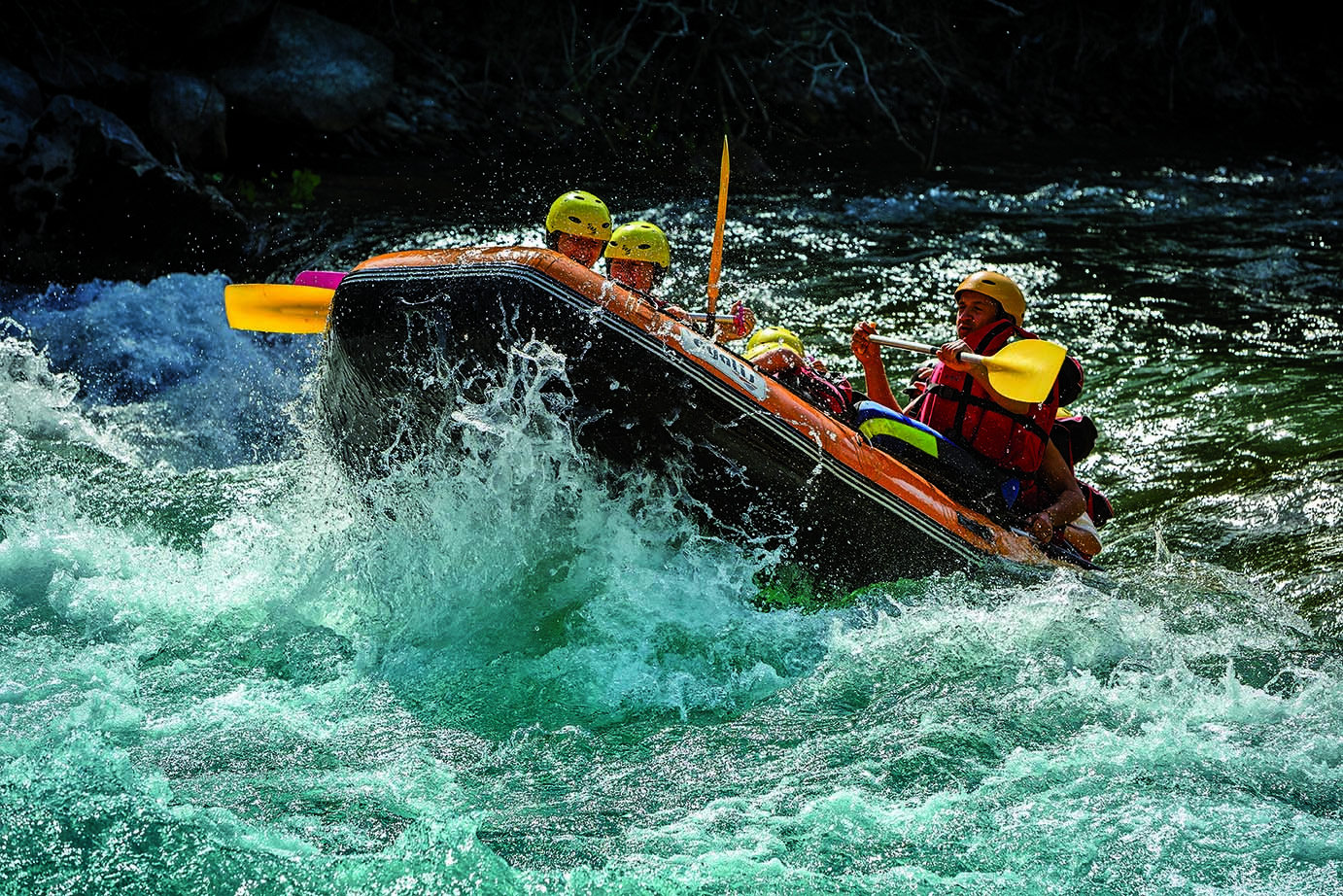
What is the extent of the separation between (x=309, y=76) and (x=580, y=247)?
6143 mm

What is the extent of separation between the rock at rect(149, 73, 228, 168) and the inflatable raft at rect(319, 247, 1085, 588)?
6236mm

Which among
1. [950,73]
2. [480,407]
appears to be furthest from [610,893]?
[950,73]

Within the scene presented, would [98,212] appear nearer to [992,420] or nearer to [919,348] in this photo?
[919,348]

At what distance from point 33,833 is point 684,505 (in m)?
2.11

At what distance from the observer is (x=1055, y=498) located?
5121 millimetres

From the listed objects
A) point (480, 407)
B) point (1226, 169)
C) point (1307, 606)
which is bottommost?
point (1307, 606)

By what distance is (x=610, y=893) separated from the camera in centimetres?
311

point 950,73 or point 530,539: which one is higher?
point 950,73

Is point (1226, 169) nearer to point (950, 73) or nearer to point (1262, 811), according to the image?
point (950, 73)

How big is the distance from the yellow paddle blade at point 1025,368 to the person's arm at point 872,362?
21.2 inches

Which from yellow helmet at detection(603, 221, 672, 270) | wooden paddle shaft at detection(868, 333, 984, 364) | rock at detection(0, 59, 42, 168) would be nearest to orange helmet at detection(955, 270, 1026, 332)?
wooden paddle shaft at detection(868, 333, 984, 364)

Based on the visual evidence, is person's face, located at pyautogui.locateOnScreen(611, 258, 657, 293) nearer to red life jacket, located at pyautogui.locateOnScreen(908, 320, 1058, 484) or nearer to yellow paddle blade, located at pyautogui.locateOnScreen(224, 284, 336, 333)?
yellow paddle blade, located at pyautogui.locateOnScreen(224, 284, 336, 333)

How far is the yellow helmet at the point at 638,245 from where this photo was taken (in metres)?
5.46

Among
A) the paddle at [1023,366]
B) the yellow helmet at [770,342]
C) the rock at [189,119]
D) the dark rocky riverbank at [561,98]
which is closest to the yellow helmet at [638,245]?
the yellow helmet at [770,342]
